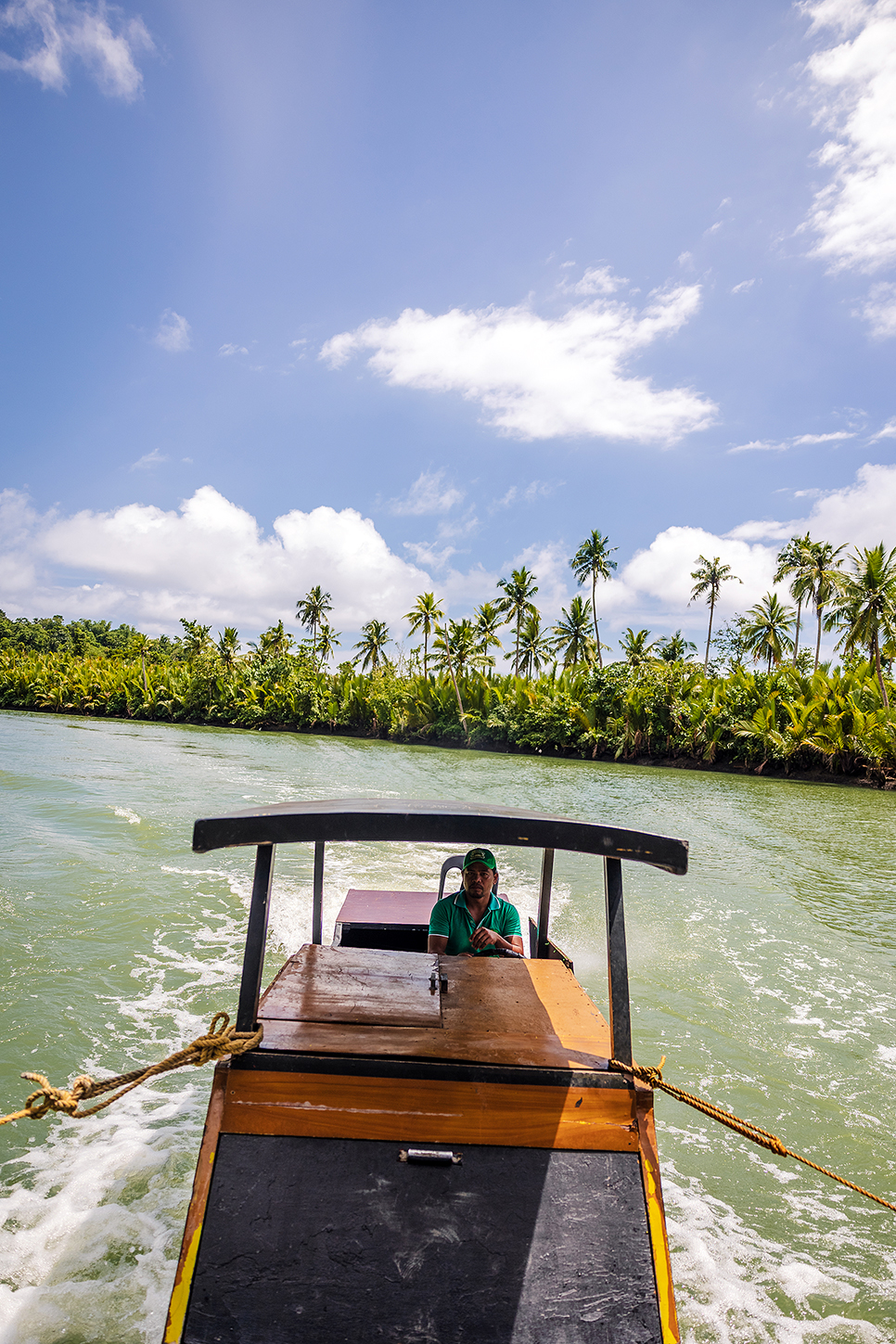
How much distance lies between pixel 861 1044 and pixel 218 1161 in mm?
5572

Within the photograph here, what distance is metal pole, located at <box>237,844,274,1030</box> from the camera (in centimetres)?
215

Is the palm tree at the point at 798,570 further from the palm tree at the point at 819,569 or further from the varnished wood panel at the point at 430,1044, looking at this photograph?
the varnished wood panel at the point at 430,1044

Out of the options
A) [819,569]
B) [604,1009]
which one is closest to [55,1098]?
[604,1009]

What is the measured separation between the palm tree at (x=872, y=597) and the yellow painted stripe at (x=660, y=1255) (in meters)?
33.9

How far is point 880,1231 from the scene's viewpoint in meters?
3.74

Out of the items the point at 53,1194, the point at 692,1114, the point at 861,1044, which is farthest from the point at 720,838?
the point at 53,1194

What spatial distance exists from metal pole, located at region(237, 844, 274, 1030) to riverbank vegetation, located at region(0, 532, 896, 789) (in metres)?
28.6

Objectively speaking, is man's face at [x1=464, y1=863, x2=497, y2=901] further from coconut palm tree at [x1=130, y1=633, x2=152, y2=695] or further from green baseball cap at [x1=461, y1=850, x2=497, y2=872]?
coconut palm tree at [x1=130, y1=633, x2=152, y2=695]

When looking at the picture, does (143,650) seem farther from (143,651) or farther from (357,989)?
(357,989)

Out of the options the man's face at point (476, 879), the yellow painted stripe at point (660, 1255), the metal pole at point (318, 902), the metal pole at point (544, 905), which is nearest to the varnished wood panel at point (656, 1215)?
the yellow painted stripe at point (660, 1255)

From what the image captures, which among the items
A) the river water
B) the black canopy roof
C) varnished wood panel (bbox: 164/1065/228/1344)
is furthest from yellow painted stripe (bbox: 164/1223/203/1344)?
the river water

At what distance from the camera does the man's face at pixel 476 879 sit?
4055mm

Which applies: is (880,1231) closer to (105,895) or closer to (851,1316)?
(851,1316)

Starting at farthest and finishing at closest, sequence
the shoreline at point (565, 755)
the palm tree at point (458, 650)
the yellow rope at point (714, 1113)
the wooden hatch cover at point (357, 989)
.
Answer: the palm tree at point (458, 650) < the shoreline at point (565, 755) < the wooden hatch cover at point (357, 989) < the yellow rope at point (714, 1113)
